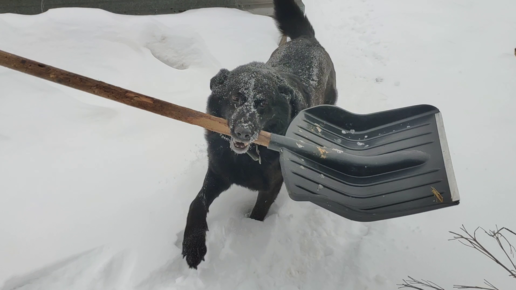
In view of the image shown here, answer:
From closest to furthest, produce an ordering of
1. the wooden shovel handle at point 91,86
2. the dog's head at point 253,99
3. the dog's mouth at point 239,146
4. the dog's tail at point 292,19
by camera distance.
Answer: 1. the wooden shovel handle at point 91,86
2. the dog's mouth at point 239,146
3. the dog's head at point 253,99
4. the dog's tail at point 292,19

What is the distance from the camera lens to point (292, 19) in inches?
145

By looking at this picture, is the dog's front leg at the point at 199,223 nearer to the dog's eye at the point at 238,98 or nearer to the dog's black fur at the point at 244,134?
the dog's black fur at the point at 244,134

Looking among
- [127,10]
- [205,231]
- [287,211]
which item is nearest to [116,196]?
[205,231]

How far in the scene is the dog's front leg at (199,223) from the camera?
2020 millimetres

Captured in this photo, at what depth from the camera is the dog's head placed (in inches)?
77.0

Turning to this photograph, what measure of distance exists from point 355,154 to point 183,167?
1521 mm

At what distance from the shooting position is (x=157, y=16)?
4.79 meters

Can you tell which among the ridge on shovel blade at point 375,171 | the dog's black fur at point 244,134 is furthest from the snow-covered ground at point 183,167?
the ridge on shovel blade at point 375,171

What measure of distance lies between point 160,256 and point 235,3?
445 cm

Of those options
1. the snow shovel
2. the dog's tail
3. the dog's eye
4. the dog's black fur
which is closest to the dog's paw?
the dog's black fur

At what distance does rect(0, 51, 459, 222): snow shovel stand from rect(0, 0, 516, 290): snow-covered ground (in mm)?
624

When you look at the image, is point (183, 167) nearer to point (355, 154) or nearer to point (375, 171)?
point (355, 154)

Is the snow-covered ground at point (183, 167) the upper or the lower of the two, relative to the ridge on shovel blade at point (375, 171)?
lower

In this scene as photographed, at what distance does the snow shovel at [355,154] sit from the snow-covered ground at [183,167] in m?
0.62
